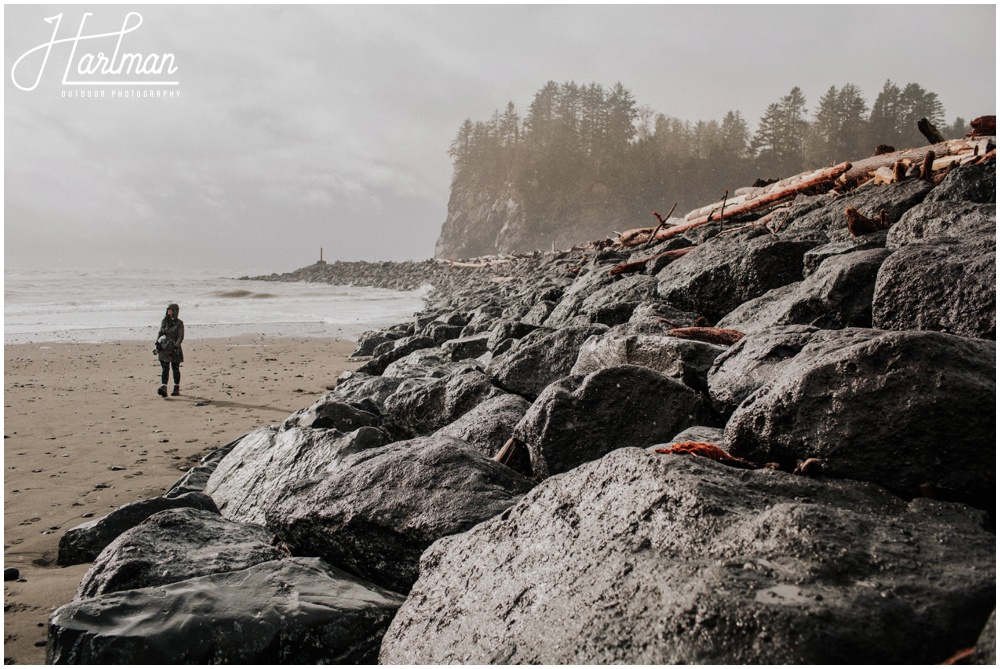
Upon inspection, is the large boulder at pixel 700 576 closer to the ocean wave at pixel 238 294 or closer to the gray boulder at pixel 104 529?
the gray boulder at pixel 104 529

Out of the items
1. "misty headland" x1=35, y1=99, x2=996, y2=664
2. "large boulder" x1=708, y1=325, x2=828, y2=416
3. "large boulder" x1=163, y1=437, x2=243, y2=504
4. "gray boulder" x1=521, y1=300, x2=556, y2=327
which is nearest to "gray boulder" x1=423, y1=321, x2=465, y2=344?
"gray boulder" x1=521, y1=300, x2=556, y2=327

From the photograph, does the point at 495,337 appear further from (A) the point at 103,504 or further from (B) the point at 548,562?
(B) the point at 548,562

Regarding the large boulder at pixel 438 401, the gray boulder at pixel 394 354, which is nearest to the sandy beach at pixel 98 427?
the gray boulder at pixel 394 354

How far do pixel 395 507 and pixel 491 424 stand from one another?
98 centimetres

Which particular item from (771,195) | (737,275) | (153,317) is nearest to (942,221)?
(737,275)

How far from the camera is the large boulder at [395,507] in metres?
2.31

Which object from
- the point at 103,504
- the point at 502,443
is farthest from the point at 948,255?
the point at 103,504

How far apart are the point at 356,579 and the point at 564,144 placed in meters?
74.0

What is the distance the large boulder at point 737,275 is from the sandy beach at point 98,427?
4.34 meters

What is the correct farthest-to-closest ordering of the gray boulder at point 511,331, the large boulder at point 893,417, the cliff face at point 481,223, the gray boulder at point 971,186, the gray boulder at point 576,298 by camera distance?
the cliff face at point 481,223, the gray boulder at point 576,298, the gray boulder at point 511,331, the gray boulder at point 971,186, the large boulder at point 893,417

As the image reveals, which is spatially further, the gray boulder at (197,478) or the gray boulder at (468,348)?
the gray boulder at (468,348)

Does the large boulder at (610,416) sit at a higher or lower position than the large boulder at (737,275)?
lower

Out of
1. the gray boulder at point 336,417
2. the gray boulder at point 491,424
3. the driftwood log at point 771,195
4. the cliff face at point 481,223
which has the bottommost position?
the gray boulder at point 336,417

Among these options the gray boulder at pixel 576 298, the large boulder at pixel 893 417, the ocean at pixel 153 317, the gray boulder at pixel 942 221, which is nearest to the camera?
the large boulder at pixel 893 417
